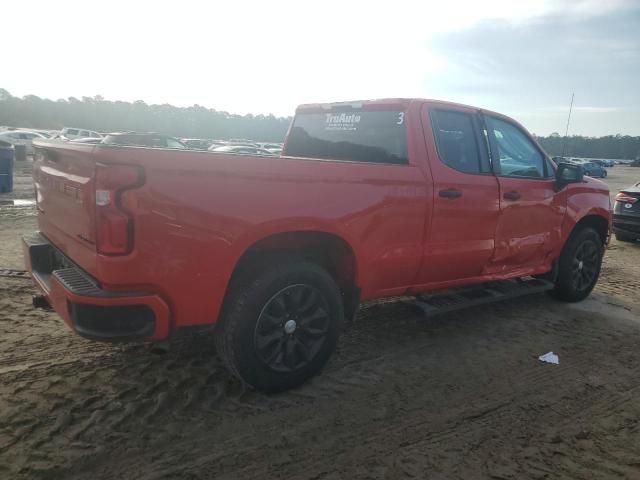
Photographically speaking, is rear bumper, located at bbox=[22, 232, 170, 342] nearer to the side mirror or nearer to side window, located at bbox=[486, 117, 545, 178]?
side window, located at bbox=[486, 117, 545, 178]

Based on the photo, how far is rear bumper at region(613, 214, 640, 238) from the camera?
9391mm

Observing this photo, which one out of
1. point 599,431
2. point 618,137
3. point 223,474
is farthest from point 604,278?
point 618,137

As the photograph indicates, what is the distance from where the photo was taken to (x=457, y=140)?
4.12m

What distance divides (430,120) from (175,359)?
2716mm

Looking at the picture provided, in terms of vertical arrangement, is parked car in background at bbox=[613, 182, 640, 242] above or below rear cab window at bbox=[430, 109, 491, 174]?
below

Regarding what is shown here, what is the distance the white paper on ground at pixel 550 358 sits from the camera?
4.02 m

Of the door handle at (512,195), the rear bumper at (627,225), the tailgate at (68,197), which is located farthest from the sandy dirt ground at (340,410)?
the rear bumper at (627,225)

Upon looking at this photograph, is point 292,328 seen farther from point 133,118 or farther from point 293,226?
point 133,118

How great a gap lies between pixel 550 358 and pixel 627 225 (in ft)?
22.9

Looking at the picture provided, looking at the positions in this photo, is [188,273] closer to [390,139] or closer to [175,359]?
[175,359]

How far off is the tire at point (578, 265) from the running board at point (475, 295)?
1.14 ft

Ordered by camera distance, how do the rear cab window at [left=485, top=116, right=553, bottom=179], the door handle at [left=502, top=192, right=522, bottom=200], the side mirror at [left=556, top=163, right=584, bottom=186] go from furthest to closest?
the side mirror at [left=556, top=163, right=584, bottom=186], the rear cab window at [left=485, top=116, right=553, bottom=179], the door handle at [left=502, top=192, right=522, bottom=200]

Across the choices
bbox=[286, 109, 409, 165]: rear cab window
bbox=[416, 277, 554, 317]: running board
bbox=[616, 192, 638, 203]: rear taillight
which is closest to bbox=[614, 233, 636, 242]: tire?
bbox=[616, 192, 638, 203]: rear taillight

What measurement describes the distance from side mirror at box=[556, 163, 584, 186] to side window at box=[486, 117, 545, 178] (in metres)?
0.16
